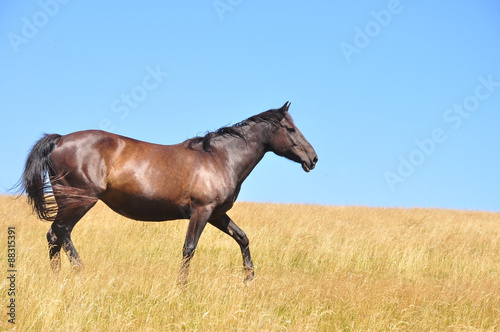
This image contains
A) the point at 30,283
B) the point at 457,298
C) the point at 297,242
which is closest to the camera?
the point at 30,283

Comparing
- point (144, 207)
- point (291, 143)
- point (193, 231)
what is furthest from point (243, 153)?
point (144, 207)

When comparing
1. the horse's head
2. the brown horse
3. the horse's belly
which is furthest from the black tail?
the horse's head

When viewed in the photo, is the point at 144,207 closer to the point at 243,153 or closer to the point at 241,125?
the point at 243,153

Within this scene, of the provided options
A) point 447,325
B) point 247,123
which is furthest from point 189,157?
point 447,325

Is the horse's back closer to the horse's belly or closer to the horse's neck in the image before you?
the horse's belly

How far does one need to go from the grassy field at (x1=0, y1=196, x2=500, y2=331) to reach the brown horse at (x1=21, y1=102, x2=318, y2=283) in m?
0.68

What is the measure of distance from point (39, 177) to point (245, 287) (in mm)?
3191

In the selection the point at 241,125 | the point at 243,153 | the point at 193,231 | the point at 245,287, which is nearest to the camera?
the point at 245,287

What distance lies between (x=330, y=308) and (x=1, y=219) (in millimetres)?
8620

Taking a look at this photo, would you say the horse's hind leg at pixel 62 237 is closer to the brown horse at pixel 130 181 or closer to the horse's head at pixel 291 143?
the brown horse at pixel 130 181

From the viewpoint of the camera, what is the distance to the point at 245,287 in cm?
596

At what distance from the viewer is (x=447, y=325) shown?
5.59m

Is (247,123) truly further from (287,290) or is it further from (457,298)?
(457,298)

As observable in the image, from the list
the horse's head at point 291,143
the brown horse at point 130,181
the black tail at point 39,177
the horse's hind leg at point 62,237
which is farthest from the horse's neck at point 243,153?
the black tail at point 39,177
